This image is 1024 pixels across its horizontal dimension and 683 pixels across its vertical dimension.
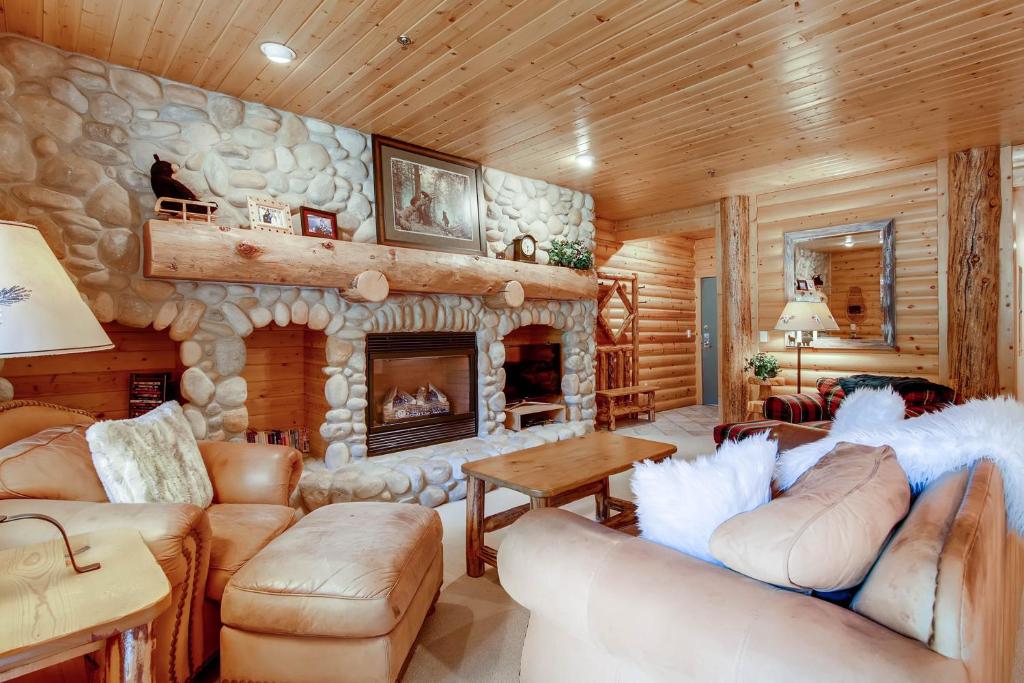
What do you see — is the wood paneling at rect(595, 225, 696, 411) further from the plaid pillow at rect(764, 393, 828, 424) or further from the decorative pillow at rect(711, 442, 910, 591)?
the decorative pillow at rect(711, 442, 910, 591)

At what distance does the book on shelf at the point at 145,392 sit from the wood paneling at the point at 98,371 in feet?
0.21

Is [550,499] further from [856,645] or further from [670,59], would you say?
[670,59]

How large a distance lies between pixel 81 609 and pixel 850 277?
225 inches

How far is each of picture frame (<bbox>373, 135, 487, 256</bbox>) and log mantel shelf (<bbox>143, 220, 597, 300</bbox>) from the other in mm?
269

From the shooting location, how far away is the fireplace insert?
381cm

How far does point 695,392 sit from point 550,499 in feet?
19.6

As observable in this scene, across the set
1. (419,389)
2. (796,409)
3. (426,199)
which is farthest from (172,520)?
(796,409)

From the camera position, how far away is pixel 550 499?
2.38m

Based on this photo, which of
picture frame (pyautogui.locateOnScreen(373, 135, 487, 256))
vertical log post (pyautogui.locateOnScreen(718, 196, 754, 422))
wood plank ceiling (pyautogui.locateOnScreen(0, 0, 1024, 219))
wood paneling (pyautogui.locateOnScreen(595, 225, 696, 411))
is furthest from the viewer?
wood paneling (pyautogui.locateOnScreen(595, 225, 696, 411))

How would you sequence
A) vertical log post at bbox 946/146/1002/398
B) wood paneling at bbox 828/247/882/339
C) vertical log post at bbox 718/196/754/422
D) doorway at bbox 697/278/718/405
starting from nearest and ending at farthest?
1. vertical log post at bbox 946/146/1002/398
2. wood paneling at bbox 828/247/882/339
3. vertical log post at bbox 718/196/754/422
4. doorway at bbox 697/278/718/405

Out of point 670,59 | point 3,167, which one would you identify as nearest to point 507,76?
point 670,59

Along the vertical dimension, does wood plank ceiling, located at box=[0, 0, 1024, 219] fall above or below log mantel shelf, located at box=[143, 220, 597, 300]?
above

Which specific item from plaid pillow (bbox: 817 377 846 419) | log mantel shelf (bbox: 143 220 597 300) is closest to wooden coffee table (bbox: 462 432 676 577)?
log mantel shelf (bbox: 143 220 597 300)

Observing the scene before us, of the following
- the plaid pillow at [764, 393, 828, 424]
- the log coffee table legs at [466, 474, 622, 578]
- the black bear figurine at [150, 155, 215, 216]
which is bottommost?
the log coffee table legs at [466, 474, 622, 578]
